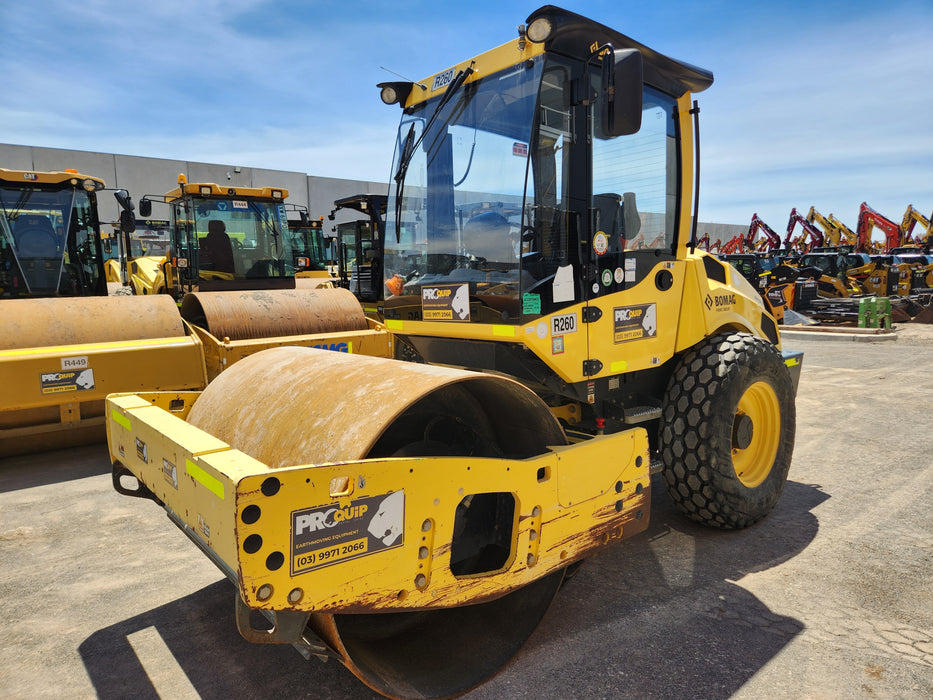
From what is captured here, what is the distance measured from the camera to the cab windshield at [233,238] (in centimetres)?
898

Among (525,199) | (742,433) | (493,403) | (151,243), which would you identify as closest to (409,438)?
(493,403)

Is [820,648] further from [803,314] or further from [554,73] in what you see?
[803,314]

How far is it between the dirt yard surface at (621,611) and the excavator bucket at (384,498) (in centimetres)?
30

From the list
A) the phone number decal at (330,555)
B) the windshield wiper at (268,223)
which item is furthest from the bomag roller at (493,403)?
the windshield wiper at (268,223)

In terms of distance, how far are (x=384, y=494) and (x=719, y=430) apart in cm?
227

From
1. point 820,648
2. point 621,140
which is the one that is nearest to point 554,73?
point 621,140

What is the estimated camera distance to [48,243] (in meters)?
7.32

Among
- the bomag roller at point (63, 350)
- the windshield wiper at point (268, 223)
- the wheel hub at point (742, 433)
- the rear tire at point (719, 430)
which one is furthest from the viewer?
the windshield wiper at point (268, 223)

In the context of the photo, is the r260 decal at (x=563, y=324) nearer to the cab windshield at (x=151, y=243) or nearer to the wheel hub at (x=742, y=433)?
the wheel hub at (x=742, y=433)

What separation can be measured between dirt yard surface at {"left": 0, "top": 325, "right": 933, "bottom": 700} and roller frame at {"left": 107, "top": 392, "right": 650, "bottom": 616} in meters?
0.44

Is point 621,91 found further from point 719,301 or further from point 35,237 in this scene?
point 35,237

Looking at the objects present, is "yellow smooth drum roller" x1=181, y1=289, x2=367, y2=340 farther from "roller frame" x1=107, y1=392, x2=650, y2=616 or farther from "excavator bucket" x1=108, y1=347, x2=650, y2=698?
"roller frame" x1=107, y1=392, x2=650, y2=616

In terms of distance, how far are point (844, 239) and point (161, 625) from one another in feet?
97.3

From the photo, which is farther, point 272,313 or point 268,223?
point 268,223
